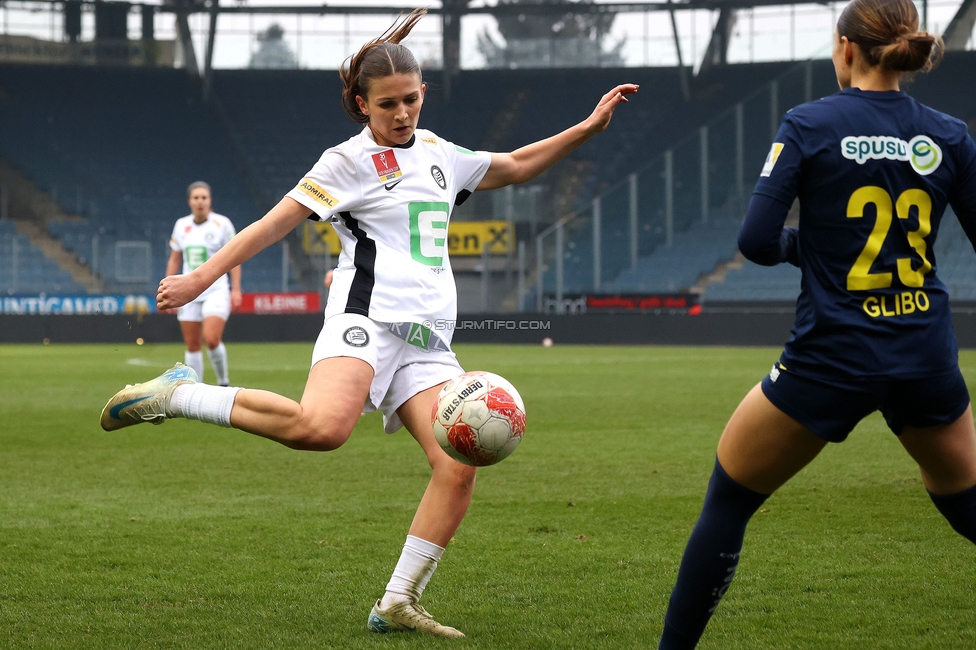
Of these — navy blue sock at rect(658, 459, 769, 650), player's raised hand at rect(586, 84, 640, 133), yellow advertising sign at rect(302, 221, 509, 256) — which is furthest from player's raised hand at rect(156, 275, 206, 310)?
yellow advertising sign at rect(302, 221, 509, 256)

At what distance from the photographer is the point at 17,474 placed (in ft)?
23.8

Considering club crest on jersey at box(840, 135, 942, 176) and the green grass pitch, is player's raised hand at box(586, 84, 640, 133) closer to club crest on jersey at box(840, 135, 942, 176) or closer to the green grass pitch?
club crest on jersey at box(840, 135, 942, 176)

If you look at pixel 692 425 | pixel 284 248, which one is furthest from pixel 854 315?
pixel 284 248

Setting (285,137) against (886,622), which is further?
(285,137)

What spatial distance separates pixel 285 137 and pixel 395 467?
3298cm

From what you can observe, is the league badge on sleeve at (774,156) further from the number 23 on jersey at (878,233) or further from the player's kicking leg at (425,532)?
the player's kicking leg at (425,532)

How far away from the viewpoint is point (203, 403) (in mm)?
3975

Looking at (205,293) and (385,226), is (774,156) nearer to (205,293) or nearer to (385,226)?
(385,226)

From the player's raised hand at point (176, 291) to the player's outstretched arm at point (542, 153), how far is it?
1.24 metres

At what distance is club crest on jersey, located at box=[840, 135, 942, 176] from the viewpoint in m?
2.87

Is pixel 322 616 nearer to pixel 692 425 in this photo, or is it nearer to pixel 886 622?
pixel 886 622

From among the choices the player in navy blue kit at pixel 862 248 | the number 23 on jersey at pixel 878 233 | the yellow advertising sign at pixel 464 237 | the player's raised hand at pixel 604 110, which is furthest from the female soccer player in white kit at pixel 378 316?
the yellow advertising sign at pixel 464 237

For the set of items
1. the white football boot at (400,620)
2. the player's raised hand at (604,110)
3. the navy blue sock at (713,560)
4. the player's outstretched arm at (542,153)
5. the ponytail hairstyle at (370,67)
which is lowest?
the white football boot at (400,620)

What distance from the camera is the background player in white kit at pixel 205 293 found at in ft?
41.1
